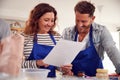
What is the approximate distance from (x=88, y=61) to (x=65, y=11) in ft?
4.02

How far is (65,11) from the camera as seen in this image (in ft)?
8.77

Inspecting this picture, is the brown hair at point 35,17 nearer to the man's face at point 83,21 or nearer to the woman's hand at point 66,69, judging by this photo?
the man's face at point 83,21

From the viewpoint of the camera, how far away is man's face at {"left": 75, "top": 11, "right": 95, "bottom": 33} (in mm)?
1544

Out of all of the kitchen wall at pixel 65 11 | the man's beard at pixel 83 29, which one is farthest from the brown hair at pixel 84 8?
the kitchen wall at pixel 65 11

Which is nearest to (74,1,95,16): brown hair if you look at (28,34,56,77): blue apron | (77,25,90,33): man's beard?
(77,25,90,33): man's beard

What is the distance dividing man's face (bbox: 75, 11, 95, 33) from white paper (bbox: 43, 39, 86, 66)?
0.37 metres

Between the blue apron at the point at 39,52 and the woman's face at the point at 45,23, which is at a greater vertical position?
the woman's face at the point at 45,23

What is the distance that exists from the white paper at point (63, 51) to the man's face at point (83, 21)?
1.22ft

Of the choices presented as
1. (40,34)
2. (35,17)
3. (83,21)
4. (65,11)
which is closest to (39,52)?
(40,34)

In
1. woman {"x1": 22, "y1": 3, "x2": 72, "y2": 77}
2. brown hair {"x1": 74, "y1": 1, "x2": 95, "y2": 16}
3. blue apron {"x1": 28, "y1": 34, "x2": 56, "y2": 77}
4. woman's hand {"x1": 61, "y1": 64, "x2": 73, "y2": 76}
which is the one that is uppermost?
brown hair {"x1": 74, "y1": 1, "x2": 95, "y2": 16}

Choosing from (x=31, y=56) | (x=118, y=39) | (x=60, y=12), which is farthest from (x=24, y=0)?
(x=118, y=39)

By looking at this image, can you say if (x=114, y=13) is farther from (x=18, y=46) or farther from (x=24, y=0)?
(x=18, y=46)

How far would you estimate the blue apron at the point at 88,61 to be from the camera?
1521 mm

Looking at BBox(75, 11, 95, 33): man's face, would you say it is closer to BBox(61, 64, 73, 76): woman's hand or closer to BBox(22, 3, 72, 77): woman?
BBox(22, 3, 72, 77): woman
